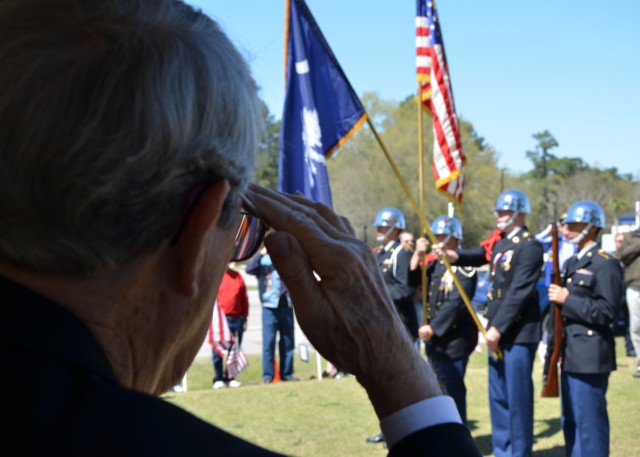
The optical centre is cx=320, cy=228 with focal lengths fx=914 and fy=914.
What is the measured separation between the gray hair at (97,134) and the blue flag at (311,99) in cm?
589

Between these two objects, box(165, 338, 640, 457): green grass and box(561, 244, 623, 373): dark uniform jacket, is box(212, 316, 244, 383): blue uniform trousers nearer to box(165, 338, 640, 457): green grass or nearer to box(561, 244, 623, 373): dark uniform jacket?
box(165, 338, 640, 457): green grass

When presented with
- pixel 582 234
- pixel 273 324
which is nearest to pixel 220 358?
pixel 273 324

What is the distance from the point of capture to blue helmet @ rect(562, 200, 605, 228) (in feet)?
25.3

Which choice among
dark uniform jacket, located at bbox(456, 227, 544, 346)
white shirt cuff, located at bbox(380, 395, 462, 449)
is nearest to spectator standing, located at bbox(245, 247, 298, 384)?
dark uniform jacket, located at bbox(456, 227, 544, 346)

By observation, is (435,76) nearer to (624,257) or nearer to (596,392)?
(596,392)

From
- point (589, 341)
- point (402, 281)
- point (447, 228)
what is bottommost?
point (589, 341)

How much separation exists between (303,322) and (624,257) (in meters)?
12.7

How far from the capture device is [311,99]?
23.9ft

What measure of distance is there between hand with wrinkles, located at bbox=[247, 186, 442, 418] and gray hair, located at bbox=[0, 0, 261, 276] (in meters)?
0.31

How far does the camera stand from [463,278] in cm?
974

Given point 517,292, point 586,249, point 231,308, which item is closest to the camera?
point 586,249

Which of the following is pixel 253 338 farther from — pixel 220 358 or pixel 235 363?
pixel 235 363

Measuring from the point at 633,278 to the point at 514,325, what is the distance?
5.87 m

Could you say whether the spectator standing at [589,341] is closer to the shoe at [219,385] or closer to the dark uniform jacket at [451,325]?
the dark uniform jacket at [451,325]
